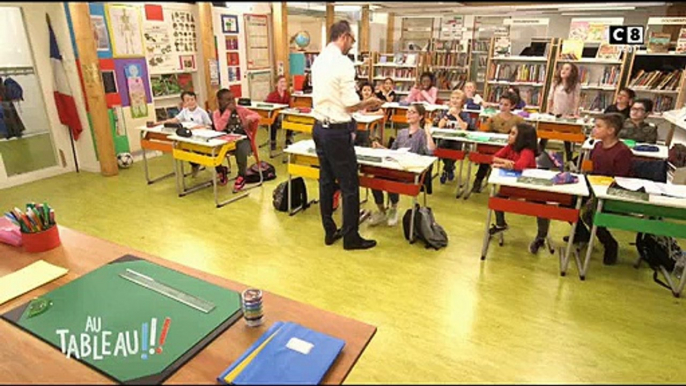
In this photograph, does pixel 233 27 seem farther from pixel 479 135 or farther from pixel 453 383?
pixel 453 383

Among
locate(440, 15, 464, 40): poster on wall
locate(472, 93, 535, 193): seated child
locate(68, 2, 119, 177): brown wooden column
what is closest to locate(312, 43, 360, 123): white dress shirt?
locate(472, 93, 535, 193): seated child

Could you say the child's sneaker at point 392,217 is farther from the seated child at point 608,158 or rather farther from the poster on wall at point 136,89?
the poster on wall at point 136,89

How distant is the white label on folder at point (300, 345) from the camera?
108 centimetres

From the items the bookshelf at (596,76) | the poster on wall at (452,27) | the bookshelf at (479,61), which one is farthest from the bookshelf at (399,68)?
the bookshelf at (596,76)

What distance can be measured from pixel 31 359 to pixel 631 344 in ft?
9.12

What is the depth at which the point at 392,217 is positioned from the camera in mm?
4070

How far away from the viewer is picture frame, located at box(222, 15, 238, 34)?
691 centimetres

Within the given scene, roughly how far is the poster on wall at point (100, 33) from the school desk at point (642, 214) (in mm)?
5521

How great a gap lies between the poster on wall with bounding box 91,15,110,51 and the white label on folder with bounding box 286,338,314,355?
17.5ft

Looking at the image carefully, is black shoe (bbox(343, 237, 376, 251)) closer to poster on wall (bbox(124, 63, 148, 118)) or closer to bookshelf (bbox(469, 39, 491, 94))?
poster on wall (bbox(124, 63, 148, 118))

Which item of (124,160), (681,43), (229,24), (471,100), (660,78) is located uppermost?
(229,24)

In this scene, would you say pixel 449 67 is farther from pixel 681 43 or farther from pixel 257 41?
pixel 257 41

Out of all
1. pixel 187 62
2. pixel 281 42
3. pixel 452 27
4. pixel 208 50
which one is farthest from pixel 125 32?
pixel 452 27

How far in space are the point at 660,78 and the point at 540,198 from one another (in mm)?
4726
